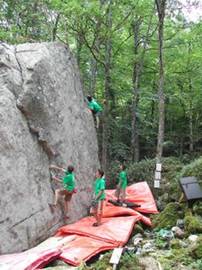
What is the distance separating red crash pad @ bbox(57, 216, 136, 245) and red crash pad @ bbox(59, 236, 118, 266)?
24cm

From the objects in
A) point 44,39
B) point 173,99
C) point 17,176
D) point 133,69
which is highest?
point 44,39

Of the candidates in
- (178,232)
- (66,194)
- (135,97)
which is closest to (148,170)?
(135,97)

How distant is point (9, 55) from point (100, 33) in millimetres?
5867

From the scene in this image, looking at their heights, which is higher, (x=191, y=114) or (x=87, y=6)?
(x=87, y=6)

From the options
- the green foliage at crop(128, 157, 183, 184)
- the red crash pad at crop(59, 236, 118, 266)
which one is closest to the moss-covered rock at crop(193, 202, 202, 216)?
the red crash pad at crop(59, 236, 118, 266)

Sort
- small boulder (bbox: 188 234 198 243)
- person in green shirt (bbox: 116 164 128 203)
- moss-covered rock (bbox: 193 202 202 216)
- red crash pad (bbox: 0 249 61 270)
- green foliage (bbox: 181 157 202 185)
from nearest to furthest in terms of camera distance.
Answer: red crash pad (bbox: 0 249 61 270) < small boulder (bbox: 188 234 198 243) < moss-covered rock (bbox: 193 202 202 216) < green foliage (bbox: 181 157 202 185) < person in green shirt (bbox: 116 164 128 203)

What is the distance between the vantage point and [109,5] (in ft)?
50.1

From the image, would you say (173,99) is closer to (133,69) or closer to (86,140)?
(133,69)

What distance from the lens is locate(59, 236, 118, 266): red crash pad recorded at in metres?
7.87

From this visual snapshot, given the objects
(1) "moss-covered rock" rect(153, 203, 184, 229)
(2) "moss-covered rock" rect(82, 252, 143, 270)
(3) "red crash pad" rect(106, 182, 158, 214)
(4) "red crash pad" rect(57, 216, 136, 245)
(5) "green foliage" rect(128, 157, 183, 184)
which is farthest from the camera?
(5) "green foliage" rect(128, 157, 183, 184)

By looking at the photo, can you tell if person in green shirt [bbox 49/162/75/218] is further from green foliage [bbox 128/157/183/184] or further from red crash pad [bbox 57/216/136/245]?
green foliage [bbox 128/157/183/184]

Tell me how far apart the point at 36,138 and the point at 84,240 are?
329cm

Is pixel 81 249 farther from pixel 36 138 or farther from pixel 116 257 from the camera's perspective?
pixel 36 138

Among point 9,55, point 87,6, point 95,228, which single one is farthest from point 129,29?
point 95,228
